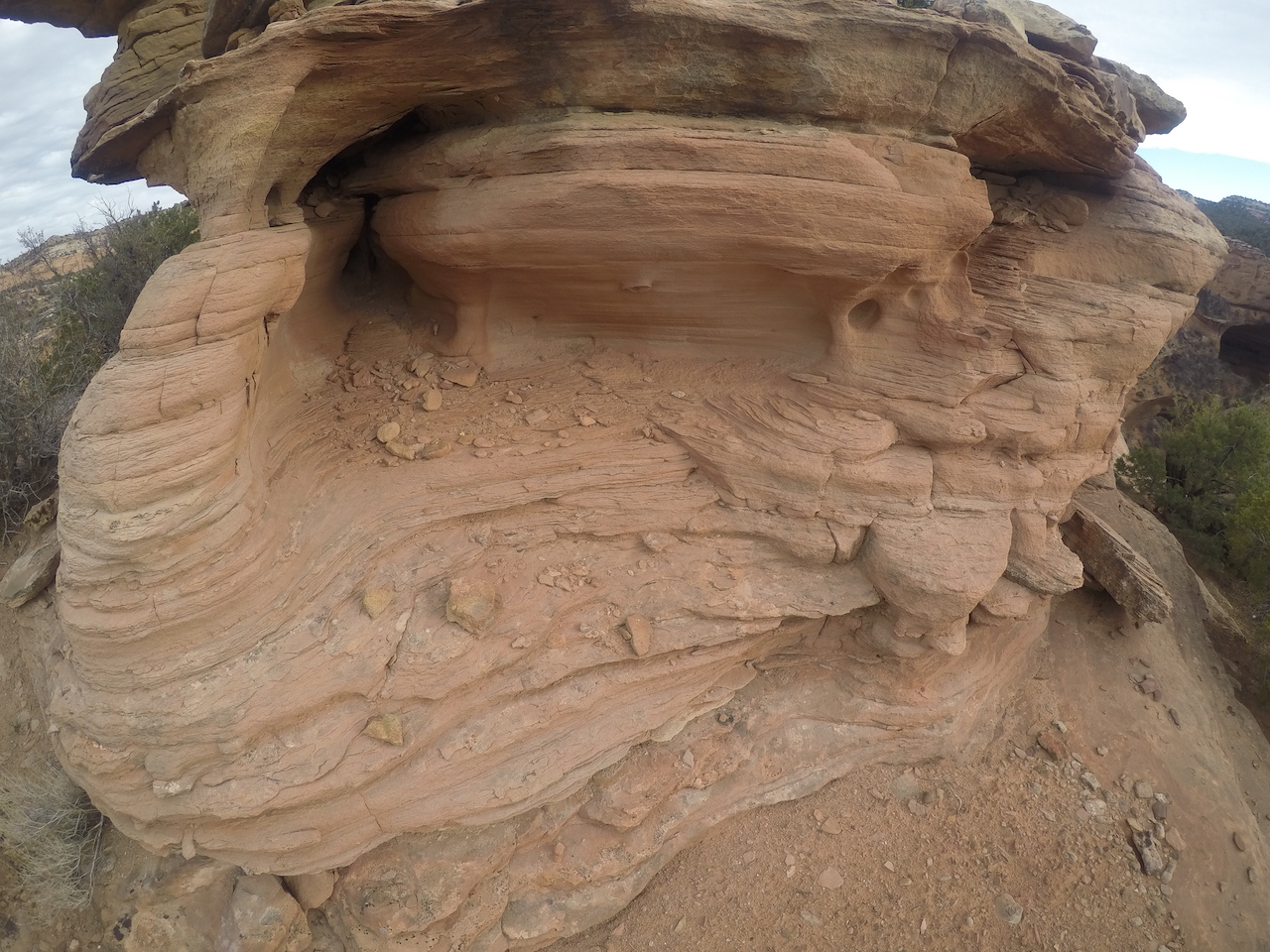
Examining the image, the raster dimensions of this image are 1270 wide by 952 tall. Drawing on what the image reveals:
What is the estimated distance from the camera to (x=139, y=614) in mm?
3770

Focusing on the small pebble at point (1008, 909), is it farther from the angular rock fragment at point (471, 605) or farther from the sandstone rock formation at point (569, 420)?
the angular rock fragment at point (471, 605)

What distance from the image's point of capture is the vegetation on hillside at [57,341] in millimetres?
6418

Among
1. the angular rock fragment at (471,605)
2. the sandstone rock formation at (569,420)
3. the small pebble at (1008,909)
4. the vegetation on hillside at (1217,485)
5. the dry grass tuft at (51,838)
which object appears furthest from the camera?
the vegetation on hillside at (1217,485)

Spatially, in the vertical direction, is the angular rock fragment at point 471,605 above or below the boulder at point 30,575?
above

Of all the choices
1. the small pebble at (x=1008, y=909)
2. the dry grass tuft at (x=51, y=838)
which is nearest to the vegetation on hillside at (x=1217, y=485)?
the small pebble at (x=1008, y=909)

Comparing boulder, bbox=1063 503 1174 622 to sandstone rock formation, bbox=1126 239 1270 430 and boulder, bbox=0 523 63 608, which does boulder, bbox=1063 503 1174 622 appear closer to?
sandstone rock formation, bbox=1126 239 1270 430

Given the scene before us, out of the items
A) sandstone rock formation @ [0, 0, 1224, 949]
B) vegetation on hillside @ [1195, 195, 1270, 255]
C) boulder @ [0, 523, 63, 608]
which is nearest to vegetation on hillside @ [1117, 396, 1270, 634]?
sandstone rock formation @ [0, 0, 1224, 949]

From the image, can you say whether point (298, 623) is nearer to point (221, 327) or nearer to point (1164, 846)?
point (221, 327)

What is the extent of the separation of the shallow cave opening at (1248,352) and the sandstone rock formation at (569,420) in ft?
43.1

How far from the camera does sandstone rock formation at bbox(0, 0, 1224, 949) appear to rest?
3875mm

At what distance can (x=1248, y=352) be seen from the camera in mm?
15984

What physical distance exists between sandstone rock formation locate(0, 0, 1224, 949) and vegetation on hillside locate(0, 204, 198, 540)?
2.85 metres

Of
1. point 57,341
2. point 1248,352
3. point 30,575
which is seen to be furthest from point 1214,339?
point 57,341

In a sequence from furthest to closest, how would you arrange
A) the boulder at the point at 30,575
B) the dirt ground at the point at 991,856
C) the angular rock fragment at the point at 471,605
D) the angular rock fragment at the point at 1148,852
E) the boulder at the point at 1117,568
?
the boulder at the point at 1117,568
the angular rock fragment at the point at 1148,852
the boulder at the point at 30,575
the dirt ground at the point at 991,856
the angular rock fragment at the point at 471,605
